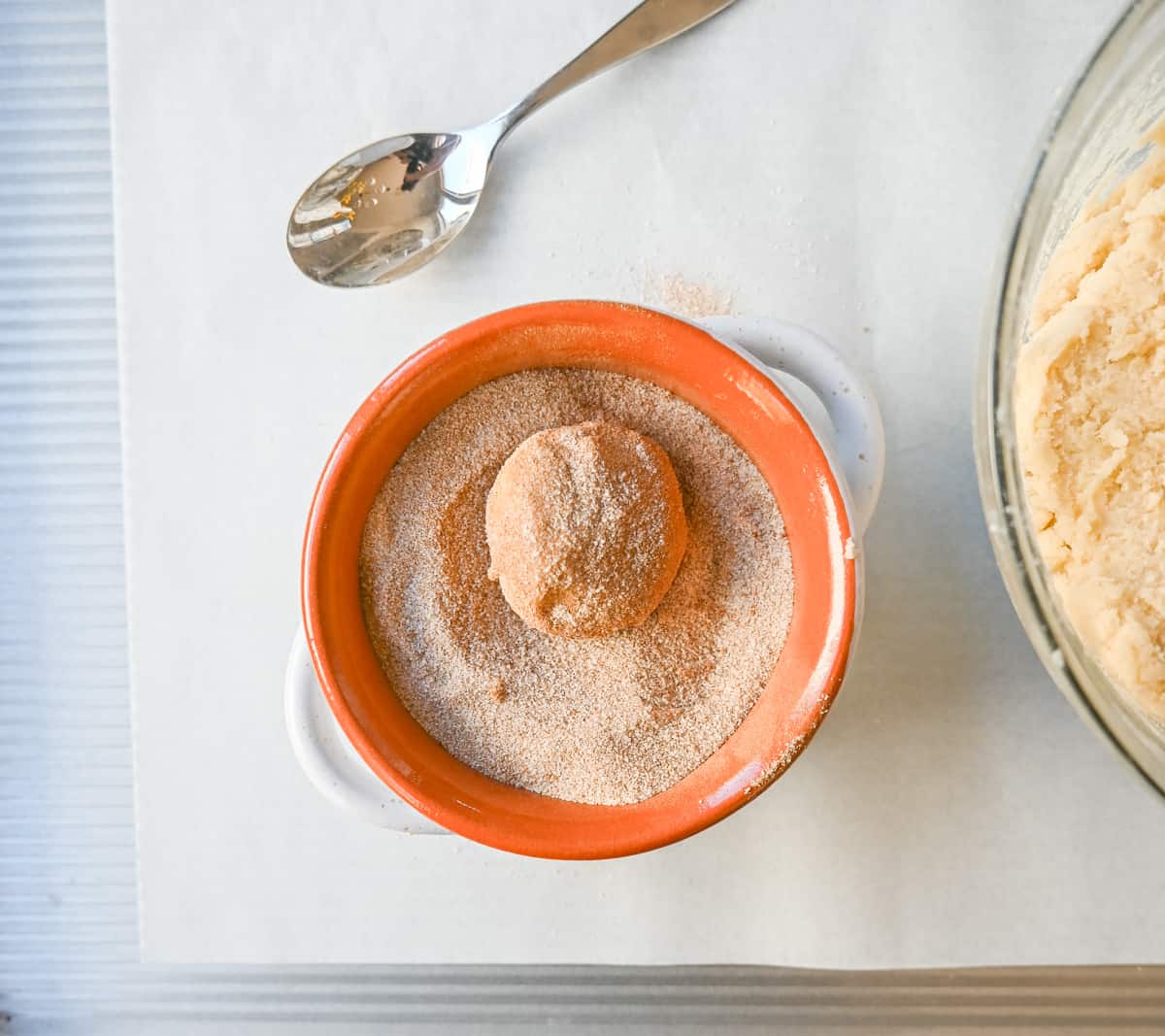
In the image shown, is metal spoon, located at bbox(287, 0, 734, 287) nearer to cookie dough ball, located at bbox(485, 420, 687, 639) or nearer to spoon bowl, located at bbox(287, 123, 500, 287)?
spoon bowl, located at bbox(287, 123, 500, 287)

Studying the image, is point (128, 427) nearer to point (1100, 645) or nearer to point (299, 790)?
point (299, 790)

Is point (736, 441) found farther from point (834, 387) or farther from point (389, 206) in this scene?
point (389, 206)

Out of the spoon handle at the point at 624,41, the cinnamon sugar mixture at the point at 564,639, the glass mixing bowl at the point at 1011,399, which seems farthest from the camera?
the spoon handle at the point at 624,41

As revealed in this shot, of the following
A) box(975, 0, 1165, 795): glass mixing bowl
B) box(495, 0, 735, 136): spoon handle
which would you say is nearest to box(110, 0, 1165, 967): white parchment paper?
box(495, 0, 735, 136): spoon handle

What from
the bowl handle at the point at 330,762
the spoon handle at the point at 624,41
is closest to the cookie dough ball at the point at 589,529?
the bowl handle at the point at 330,762

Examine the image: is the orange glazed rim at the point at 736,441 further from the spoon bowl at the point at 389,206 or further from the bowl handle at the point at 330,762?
the spoon bowl at the point at 389,206

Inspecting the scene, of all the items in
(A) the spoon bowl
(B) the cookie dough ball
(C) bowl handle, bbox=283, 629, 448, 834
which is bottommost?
(C) bowl handle, bbox=283, 629, 448, 834

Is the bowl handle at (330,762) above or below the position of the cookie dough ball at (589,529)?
below
